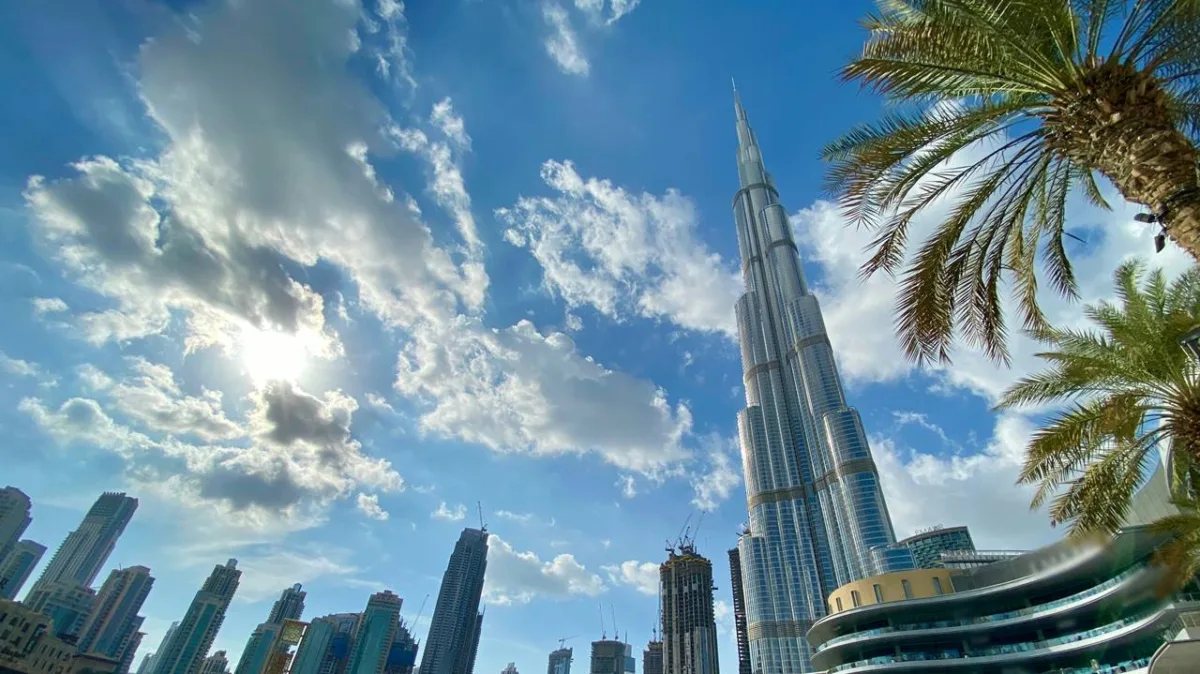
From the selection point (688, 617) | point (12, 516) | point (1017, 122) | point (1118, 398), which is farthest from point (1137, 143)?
point (12, 516)

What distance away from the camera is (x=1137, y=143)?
6715 mm

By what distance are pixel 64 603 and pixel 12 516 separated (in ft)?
117

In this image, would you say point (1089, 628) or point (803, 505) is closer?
point (1089, 628)

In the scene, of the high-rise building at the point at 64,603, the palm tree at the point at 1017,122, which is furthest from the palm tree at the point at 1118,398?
the high-rise building at the point at 64,603

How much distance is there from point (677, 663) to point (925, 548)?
8929 cm

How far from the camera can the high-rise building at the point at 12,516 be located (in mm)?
176000

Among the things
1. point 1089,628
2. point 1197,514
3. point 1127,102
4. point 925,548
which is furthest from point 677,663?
point 1127,102

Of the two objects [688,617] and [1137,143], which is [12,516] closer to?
[688,617]

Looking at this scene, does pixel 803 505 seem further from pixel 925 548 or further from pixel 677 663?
pixel 677 663

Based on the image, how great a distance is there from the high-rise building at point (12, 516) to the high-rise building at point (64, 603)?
725 inches

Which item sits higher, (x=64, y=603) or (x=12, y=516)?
(x=12, y=516)

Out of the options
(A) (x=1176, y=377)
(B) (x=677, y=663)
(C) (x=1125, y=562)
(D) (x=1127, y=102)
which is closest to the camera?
(D) (x=1127, y=102)

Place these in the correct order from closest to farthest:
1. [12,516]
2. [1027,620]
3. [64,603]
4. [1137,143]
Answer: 1. [1137,143]
2. [1027,620]
3. [12,516]
4. [64,603]

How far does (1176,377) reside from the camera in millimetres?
11141
